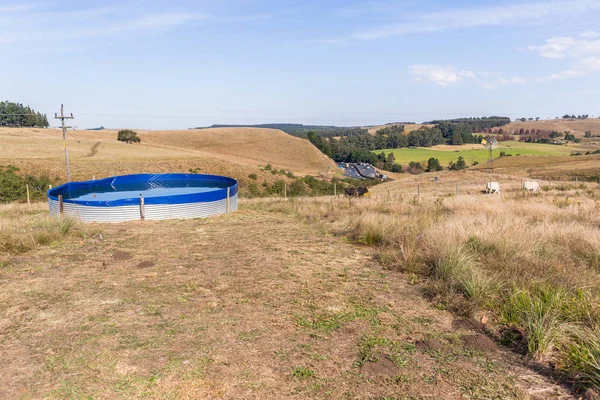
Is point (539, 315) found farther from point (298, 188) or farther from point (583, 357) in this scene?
point (298, 188)

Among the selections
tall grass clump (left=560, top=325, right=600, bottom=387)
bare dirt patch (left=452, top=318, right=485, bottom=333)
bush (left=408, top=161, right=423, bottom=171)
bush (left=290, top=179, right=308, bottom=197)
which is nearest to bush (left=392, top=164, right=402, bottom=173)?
bush (left=408, top=161, right=423, bottom=171)

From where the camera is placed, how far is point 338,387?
4270 millimetres

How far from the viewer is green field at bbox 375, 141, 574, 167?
99.6 metres

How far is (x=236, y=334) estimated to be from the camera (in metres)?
5.57

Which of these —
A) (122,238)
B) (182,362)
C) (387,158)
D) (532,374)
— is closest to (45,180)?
(122,238)

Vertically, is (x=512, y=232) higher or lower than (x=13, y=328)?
higher

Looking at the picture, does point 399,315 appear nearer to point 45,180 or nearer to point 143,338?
point 143,338

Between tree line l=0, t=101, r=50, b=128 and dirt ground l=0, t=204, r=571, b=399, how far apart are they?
410 feet

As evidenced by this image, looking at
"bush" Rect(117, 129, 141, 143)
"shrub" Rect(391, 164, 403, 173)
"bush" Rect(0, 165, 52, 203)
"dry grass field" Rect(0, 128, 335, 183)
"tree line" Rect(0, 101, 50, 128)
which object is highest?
"tree line" Rect(0, 101, 50, 128)

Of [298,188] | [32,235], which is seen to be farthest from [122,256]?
[298,188]

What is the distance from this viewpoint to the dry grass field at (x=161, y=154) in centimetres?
4394

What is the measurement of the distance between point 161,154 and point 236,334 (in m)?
60.1

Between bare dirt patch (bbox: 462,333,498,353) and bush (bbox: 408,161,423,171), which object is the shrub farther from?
bare dirt patch (bbox: 462,333,498,353)

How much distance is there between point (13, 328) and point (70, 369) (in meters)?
1.84
